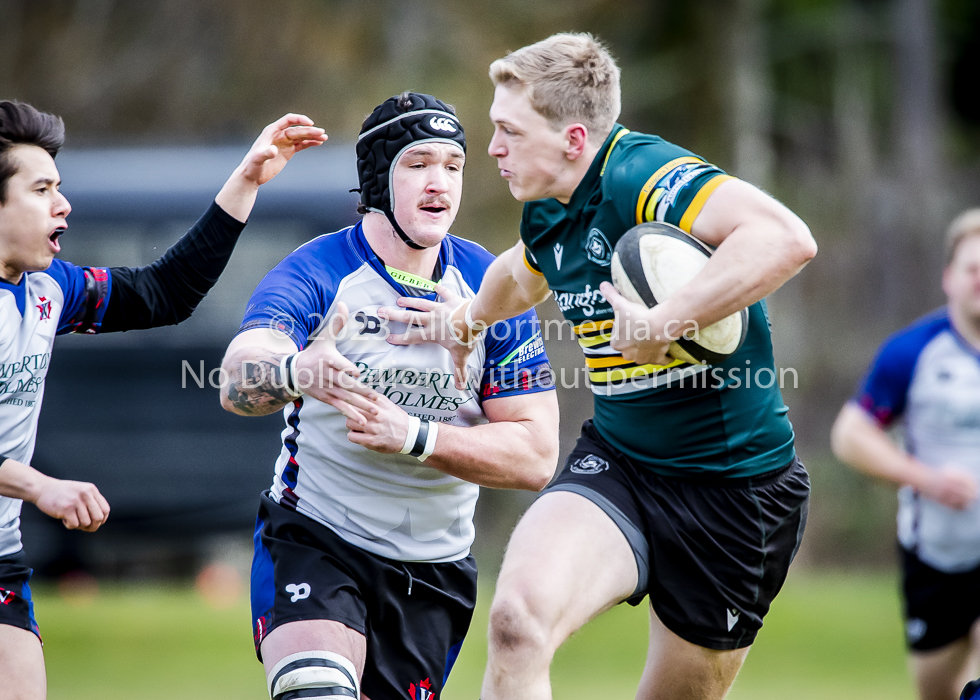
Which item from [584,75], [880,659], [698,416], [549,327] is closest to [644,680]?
[698,416]

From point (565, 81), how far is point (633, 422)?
44.3 inches

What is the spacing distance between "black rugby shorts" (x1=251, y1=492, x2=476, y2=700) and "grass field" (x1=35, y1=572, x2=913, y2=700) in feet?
12.8

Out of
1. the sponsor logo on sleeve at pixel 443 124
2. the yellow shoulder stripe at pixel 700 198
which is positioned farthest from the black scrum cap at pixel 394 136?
the yellow shoulder stripe at pixel 700 198

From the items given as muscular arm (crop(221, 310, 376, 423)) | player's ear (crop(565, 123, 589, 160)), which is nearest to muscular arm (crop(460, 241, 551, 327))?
player's ear (crop(565, 123, 589, 160))

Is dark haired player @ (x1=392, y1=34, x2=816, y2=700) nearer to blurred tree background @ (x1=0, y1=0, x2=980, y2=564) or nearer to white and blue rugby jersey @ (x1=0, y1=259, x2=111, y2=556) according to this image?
white and blue rugby jersey @ (x1=0, y1=259, x2=111, y2=556)

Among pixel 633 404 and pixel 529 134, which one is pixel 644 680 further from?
pixel 529 134

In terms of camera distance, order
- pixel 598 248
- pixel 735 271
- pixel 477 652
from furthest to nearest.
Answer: pixel 477 652 < pixel 598 248 < pixel 735 271

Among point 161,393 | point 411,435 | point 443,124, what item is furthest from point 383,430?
point 161,393

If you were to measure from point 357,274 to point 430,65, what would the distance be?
1327 cm

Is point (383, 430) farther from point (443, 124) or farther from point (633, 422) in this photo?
point (443, 124)

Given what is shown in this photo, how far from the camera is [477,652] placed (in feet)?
30.7

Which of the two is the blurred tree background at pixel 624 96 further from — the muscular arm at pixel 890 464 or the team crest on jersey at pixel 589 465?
the team crest on jersey at pixel 589 465

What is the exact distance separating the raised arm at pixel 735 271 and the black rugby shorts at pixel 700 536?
23.9 inches

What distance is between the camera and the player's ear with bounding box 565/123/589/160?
3.64 metres
